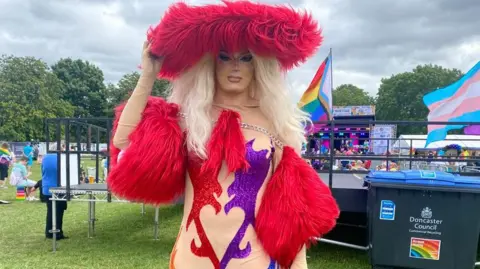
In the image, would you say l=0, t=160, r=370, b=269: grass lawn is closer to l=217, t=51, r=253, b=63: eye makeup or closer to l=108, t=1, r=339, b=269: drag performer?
l=108, t=1, r=339, b=269: drag performer

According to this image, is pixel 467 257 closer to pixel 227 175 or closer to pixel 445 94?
pixel 227 175

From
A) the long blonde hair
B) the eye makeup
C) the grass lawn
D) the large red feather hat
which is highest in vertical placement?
the large red feather hat

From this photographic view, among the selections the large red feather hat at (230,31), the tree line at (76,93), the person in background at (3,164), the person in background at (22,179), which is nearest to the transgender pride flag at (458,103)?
the large red feather hat at (230,31)

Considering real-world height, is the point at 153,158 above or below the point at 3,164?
above

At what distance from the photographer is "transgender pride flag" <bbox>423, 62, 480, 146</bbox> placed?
19.7 ft

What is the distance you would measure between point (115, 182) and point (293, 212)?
0.71 meters

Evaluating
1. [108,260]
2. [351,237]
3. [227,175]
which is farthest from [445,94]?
[227,175]

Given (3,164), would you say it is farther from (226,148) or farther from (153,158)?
(226,148)

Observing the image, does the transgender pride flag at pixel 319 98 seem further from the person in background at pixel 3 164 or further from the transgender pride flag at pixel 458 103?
Answer: the person in background at pixel 3 164

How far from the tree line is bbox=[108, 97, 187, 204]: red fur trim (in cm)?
2703

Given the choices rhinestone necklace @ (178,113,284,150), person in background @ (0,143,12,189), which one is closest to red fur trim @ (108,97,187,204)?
rhinestone necklace @ (178,113,284,150)

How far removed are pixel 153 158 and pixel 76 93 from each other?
49173 millimetres

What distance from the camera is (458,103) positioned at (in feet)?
20.7

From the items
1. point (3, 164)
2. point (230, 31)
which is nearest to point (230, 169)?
point (230, 31)
